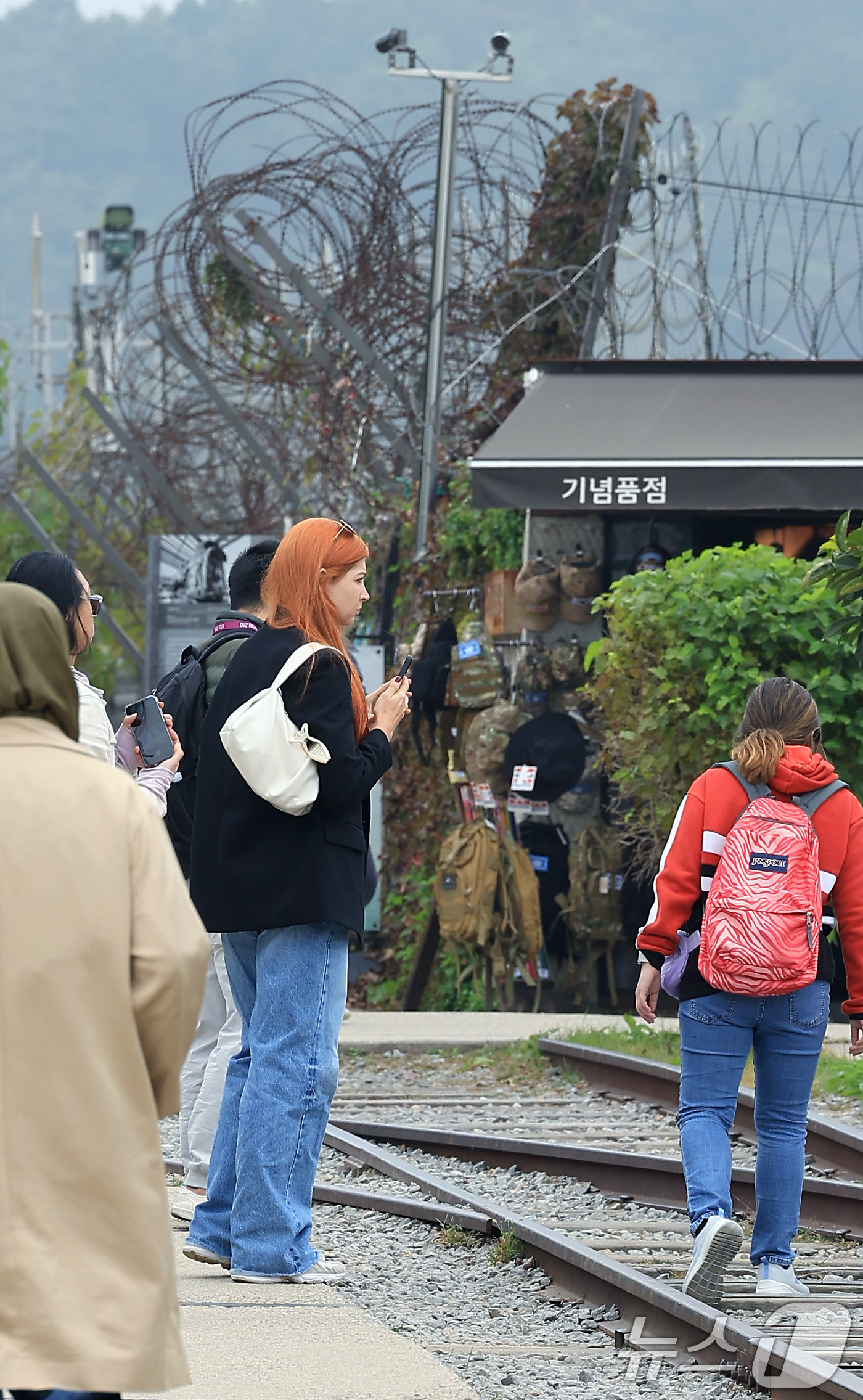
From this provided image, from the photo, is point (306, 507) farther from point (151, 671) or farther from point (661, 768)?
point (661, 768)

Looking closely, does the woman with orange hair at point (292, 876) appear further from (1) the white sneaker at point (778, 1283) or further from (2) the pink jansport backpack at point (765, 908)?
(1) the white sneaker at point (778, 1283)

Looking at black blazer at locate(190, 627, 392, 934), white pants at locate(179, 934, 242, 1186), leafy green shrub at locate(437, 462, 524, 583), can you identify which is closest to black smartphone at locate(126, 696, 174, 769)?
black blazer at locate(190, 627, 392, 934)

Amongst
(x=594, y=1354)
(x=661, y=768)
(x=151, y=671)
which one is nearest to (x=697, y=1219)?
(x=594, y=1354)

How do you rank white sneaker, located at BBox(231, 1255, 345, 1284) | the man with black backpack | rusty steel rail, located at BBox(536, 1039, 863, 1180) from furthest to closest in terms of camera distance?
rusty steel rail, located at BBox(536, 1039, 863, 1180) → the man with black backpack → white sneaker, located at BBox(231, 1255, 345, 1284)

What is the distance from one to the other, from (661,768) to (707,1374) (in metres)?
6.13

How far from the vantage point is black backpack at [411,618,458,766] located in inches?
520

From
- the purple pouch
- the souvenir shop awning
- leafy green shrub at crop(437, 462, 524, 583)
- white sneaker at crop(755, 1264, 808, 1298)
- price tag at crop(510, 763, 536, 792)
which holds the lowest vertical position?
white sneaker at crop(755, 1264, 808, 1298)

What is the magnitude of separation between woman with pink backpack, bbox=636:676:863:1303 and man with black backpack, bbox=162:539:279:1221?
1.46 metres

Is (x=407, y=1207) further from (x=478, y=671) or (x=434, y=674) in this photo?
(x=434, y=674)

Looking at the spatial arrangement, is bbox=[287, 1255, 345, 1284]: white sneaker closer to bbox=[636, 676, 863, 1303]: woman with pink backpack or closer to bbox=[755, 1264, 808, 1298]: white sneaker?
bbox=[636, 676, 863, 1303]: woman with pink backpack

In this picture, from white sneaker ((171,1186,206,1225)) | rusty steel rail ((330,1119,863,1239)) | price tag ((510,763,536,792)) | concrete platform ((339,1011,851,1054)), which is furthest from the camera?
price tag ((510,763,536,792))

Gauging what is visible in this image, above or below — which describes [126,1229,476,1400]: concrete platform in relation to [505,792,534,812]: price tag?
below

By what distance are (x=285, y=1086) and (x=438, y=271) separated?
10460 mm

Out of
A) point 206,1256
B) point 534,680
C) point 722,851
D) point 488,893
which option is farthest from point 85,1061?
point 534,680
